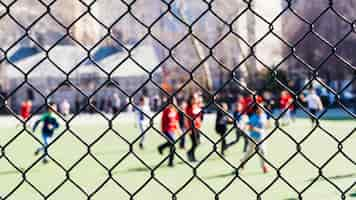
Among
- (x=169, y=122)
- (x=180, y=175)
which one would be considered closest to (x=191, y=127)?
(x=180, y=175)

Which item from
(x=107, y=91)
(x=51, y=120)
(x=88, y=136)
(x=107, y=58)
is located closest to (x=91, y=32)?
(x=107, y=58)

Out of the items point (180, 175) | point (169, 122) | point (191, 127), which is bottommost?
point (180, 175)

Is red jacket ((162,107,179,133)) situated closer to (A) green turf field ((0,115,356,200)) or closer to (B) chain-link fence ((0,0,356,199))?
(B) chain-link fence ((0,0,356,199))

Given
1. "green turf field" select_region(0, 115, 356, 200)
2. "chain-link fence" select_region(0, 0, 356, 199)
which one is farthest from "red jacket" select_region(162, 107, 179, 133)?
"green turf field" select_region(0, 115, 356, 200)

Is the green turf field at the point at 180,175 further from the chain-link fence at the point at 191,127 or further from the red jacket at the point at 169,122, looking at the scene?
the red jacket at the point at 169,122

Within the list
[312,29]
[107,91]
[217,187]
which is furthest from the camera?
[107,91]

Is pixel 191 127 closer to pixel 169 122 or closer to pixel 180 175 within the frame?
pixel 180 175

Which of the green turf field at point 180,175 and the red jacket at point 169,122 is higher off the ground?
the red jacket at point 169,122

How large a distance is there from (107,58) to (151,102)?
13138 mm

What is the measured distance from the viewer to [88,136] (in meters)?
24.2

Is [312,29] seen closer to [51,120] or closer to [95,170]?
[95,170]

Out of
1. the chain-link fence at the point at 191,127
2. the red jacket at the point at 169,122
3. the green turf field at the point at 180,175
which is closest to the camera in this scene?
the chain-link fence at the point at 191,127

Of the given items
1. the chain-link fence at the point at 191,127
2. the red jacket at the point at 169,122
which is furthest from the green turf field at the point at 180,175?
the red jacket at the point at 169,122

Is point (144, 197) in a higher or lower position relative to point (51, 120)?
lower
